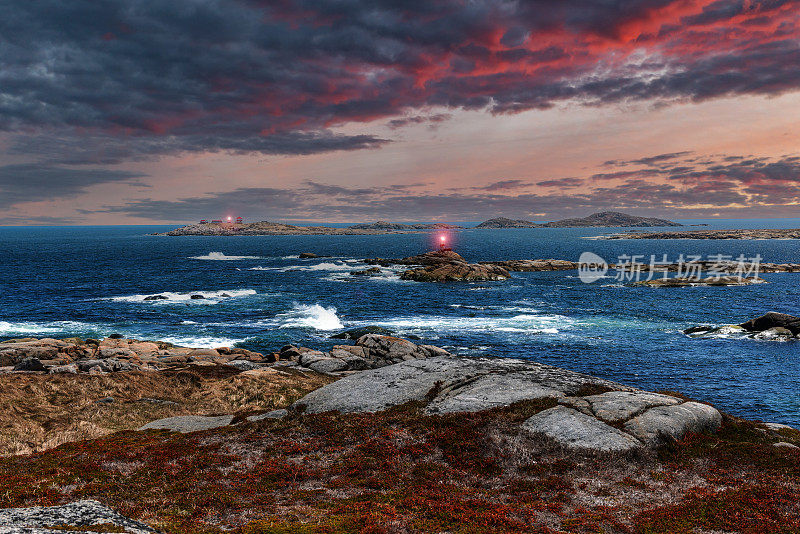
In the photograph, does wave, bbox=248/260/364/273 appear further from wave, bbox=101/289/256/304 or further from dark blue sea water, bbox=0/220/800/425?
wave, bbox=101/289/256/304

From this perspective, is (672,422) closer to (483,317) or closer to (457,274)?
(483,317)

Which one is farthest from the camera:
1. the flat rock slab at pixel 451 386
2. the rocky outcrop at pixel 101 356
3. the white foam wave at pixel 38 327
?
the white foam wave at pixel 38 327

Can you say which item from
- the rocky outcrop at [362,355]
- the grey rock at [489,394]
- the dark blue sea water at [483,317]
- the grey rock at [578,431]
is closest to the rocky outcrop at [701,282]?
the dark blue sea water at [483,317]

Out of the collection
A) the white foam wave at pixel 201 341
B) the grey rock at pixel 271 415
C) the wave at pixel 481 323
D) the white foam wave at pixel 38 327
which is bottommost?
the white foam wave at pixel 38 327

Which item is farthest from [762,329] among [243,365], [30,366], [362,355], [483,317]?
[30,366]

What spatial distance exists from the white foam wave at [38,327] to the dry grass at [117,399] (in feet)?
132

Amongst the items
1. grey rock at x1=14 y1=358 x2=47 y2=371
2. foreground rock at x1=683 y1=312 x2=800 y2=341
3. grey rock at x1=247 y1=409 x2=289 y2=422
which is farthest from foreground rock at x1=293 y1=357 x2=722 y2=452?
foreground rock at x1=683 y1=312 x2=800 y2=341

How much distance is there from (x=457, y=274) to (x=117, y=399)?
10112 cm

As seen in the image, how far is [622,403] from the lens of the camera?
2264cm

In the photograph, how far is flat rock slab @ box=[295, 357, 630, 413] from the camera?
83.0 ft

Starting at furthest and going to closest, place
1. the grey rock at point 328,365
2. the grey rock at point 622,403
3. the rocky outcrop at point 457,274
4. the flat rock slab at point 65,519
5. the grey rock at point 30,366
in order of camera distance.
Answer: the rocky outcrop at point 457,274 → the grey rock at point 328,365 → the grey rock at point 30,366 → the grey rock at point 622,403 → the flat rock slab at point 65,519

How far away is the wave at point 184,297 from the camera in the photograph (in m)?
91.8

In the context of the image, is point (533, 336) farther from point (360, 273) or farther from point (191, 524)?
point (360, 273)

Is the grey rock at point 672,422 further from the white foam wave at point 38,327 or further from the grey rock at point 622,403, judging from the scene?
the white foam wave at point 38,327
